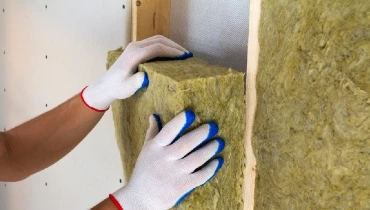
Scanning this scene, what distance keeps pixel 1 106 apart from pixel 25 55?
56 centimetres

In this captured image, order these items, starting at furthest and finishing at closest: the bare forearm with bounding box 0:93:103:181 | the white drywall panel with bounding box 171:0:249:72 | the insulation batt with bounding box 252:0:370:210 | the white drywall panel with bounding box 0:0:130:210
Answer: the white drywall panel with bounding box 0:0:130:210 < the bare forearm with bounding box 0:93:103:181 < the white drywall panel with bounding box 171:0:249:72 < the insulation batt with bounding box 252:0:370:210

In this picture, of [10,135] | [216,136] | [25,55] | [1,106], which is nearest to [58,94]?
[25,55]

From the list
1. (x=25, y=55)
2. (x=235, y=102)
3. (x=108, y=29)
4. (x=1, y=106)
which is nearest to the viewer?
(x=235, y=102)

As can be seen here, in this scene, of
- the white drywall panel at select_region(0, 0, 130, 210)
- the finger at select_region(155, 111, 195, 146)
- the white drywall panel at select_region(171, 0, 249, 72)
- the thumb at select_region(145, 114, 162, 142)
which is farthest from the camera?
the white drywall panel at select_region(0, 0, 130, 210)

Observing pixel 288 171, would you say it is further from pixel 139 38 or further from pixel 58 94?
pixel 58 94

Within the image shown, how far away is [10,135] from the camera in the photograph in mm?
1244

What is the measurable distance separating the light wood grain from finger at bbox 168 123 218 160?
3.4 inches

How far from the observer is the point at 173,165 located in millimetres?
851

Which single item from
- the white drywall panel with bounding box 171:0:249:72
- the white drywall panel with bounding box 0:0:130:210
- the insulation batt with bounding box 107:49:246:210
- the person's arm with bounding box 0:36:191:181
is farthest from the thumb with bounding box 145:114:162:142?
the white drywall panel with bounding box 0:0:130:210

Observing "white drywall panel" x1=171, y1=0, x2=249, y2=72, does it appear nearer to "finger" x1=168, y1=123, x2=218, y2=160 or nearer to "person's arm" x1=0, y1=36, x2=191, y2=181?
"person's arm" x1=0, y1=36, x2=191, y2=181

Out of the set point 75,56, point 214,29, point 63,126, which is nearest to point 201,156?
Result: point 214,29

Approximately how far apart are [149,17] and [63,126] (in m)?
0.40

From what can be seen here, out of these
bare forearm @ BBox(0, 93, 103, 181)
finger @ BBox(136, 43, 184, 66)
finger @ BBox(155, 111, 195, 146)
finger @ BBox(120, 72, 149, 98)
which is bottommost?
bare forearm @ BBox(0, 93, 103, 181)

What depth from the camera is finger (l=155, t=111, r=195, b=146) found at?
819 mm
